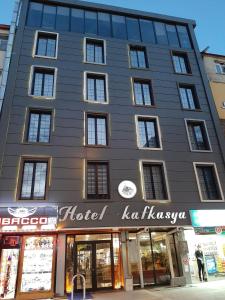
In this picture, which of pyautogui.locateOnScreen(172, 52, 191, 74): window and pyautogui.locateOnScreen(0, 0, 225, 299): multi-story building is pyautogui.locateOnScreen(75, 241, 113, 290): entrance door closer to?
pyautogui.locateOnScreen(0, 0, 225, 299): multi-story building

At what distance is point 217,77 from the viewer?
21.0 meters

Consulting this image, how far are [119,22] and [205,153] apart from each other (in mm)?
13029

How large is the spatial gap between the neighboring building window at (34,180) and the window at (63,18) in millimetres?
11277

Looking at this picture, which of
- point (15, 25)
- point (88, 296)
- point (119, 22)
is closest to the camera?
point (88, 296)

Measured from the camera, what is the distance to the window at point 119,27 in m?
19.7

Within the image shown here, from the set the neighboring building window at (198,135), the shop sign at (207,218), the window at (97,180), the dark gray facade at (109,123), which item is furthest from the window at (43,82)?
the shop sign at (207,218)

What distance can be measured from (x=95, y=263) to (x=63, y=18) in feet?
58.8

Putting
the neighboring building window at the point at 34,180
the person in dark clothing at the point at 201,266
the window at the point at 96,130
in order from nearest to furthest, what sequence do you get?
the neighboring building window at the point at 34,180
the person in dark clothing at the point at 201,266
the window at the point at 96,130

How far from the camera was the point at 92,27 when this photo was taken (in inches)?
762

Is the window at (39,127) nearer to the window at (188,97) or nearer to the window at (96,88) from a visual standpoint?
the window at (96,88)

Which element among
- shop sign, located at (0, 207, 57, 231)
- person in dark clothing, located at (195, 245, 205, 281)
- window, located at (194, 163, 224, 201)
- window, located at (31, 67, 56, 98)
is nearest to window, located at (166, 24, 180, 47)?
window, located at (31, 67, 56, 98)

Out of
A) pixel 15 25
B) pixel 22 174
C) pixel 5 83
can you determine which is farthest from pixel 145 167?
pixel 15 25

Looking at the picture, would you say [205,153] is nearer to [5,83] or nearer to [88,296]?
[88,296]

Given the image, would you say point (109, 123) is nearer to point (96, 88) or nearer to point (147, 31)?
point (96, 88)
